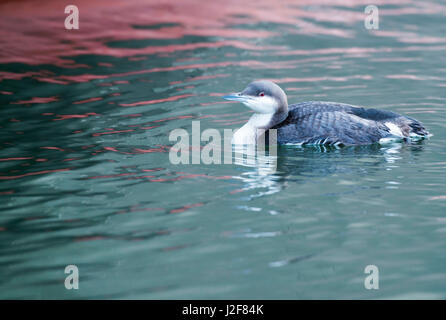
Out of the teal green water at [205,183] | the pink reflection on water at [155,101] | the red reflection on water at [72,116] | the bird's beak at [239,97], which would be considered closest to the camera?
the teal green water at [205,183]

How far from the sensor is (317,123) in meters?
7.43

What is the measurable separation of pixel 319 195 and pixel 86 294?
243 cm

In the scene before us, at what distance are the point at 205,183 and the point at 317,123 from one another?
1.69m

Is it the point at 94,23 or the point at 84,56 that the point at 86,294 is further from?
the point at 94,23

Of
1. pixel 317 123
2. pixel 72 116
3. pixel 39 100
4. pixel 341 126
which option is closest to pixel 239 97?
pixel 317 123

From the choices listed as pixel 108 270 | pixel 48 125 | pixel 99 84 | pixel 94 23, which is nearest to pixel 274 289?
pixel 108 270

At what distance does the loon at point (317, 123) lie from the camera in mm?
7410

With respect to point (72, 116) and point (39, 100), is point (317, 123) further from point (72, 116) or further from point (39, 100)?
point (39, 100)

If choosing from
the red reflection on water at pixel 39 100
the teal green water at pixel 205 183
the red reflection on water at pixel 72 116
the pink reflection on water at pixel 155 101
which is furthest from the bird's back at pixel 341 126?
the red reflection on water at pixel 39 100

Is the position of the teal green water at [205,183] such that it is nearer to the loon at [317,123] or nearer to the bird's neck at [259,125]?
the loon at [317,123]

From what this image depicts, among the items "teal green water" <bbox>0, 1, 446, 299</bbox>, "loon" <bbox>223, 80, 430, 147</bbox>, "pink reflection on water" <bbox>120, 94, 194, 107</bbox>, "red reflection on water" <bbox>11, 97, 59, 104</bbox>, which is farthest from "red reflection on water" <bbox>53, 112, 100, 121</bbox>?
"loon" <bbox>223, 80, 430, 147</bbox>

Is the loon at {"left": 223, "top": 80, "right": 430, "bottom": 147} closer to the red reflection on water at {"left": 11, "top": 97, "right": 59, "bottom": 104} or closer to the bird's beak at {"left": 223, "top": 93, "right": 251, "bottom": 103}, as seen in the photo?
the bird's beak at {"left": 223, "top": 93, "right": 251, "bottom": 103}

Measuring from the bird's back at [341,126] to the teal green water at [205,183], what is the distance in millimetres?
161

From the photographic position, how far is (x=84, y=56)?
1241 centimetres
